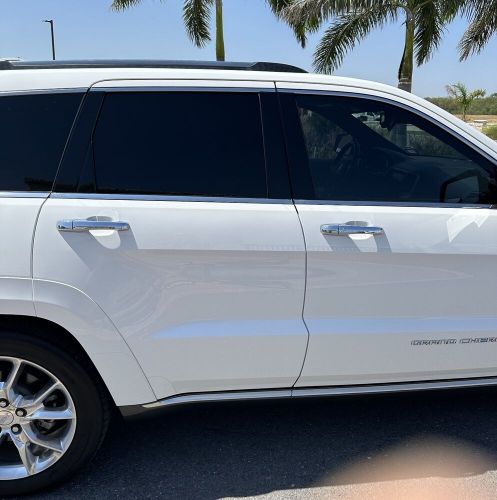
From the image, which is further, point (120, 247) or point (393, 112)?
point (393, 112)

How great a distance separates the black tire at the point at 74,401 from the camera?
7.00ft

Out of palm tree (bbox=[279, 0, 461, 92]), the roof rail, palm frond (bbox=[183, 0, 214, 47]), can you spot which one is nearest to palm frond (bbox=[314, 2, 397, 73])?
palm tree (bbox=[279, 0, 461, 92])

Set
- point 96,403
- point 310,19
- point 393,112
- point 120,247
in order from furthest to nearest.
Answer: point 310,19
point 393,112
point 96,403
point 120,247

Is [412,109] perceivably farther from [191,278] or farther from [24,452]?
[24,452]

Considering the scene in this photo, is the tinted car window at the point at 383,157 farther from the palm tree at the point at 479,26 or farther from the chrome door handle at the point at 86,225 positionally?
the palm tree at the point at 479,26

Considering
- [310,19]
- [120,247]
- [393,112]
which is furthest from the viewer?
[310,19]

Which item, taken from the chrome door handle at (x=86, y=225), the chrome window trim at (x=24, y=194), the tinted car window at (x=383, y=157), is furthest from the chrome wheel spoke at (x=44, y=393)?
the tinted car window at (x=383, y=157)

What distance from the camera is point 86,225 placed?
210 centimetres

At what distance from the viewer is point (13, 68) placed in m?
2.32

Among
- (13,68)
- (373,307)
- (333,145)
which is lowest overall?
(373,307)

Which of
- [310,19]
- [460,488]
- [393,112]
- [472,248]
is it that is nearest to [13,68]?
[393,112]

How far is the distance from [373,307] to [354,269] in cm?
20

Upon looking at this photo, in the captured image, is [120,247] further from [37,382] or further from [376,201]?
[376,201]

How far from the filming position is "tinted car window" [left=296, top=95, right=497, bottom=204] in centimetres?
237
